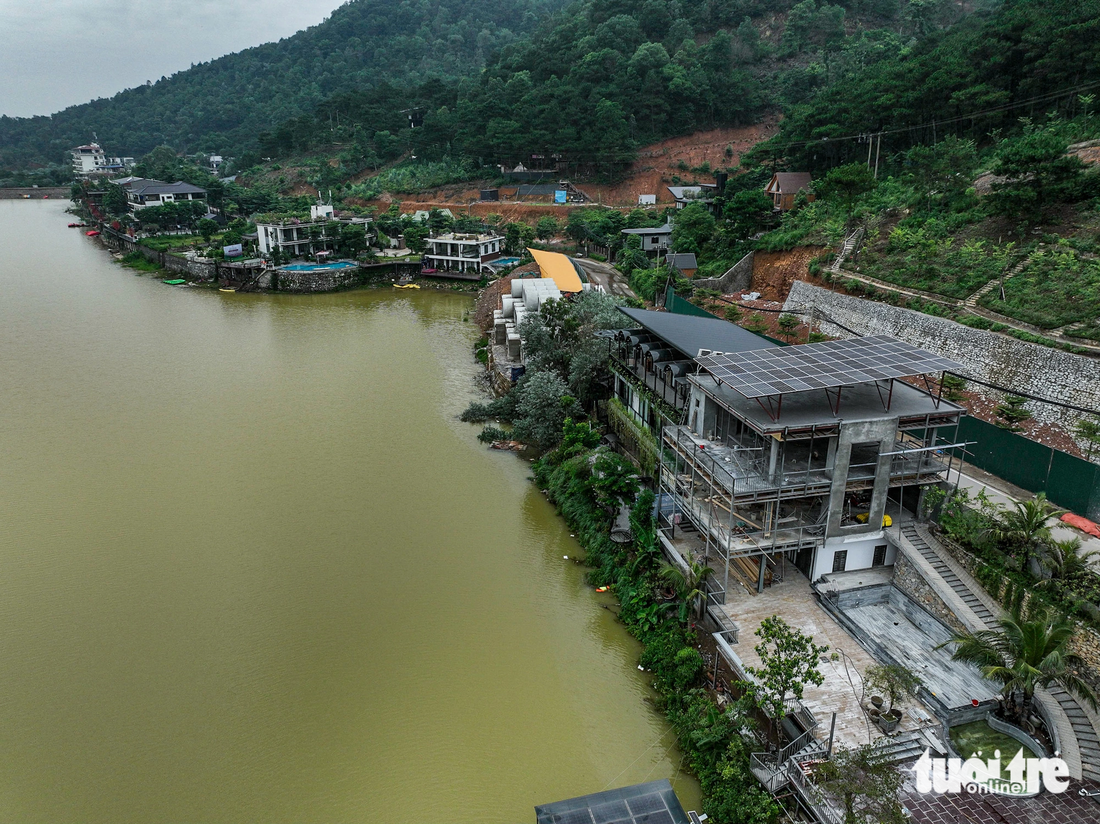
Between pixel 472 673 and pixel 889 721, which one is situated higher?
pixel 889 721

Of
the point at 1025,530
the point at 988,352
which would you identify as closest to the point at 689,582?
the point at 1025,530

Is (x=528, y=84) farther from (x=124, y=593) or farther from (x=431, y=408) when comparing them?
(x=124, y=593)

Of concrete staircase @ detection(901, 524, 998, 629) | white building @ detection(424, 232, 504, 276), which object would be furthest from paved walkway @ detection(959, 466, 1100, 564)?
white building @ detection(424, 232, 504, 276)

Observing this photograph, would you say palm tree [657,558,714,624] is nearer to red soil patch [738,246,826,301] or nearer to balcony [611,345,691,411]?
balcony [611,345,691,411]

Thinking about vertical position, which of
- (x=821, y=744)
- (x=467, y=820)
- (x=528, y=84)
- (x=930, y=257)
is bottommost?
(x=467, y=820)

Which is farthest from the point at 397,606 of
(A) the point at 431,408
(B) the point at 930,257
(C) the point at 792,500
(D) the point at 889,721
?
(B) the point at 930,257

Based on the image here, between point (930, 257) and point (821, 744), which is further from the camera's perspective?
point (930, 257)

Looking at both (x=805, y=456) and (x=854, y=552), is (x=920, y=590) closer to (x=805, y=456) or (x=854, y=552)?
(x=854, y=552)
